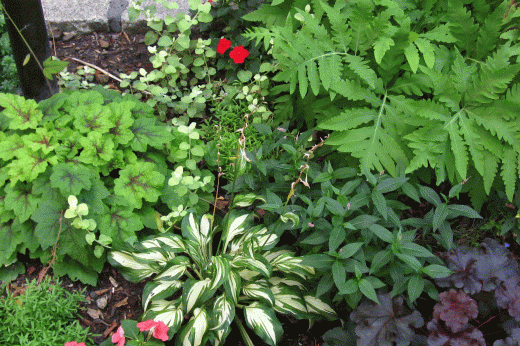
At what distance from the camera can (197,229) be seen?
2367mm

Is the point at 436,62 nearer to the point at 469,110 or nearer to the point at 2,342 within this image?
the point at 469,110

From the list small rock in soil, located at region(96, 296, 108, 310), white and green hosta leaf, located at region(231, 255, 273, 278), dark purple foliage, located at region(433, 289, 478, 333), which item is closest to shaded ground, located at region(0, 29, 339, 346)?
small rock in soil, located at region(96, 296, 108, 310)

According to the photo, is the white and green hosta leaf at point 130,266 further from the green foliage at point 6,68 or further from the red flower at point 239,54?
the green foliage at point 6,68

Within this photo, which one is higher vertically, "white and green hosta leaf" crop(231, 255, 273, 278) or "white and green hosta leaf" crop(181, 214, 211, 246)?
"white and green hosta leaf" crop(231, 255, 273, 278)

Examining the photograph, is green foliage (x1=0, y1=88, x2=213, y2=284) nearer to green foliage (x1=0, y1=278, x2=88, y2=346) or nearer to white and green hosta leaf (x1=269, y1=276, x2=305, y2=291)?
green foliage (x1=0, y1=278, x2=88, y2=346)

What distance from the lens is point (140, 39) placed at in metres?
3.63

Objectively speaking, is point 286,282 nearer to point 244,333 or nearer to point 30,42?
point 244,333

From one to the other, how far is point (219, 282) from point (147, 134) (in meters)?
1.07

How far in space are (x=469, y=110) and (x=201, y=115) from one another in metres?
1.79

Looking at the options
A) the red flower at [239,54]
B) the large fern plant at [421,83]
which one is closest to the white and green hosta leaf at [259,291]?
the large fern plant at [421,83]

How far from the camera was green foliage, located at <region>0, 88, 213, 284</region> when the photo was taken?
7.42 ft

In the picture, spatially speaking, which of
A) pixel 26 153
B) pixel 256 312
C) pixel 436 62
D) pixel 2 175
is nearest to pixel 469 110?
pixel 436 62

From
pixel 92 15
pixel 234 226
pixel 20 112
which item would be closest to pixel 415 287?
pixel 234 226

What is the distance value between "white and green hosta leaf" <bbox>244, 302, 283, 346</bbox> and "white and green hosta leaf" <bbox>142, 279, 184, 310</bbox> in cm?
41
